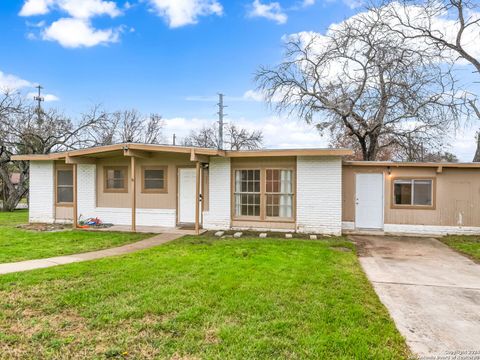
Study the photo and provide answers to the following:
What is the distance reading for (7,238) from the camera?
8.16 metres

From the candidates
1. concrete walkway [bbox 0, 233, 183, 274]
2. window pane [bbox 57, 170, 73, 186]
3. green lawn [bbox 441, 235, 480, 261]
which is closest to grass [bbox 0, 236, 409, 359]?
concrete walkway [bbox 0, 233, 183, 274]

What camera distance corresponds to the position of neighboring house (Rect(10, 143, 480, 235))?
923 cm

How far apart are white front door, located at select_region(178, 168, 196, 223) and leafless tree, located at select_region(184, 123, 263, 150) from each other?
18233mm

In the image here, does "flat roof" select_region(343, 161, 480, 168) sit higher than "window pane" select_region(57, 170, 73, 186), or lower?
higher

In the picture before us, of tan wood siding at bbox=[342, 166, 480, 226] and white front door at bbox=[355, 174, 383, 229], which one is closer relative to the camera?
tan wood siding at bbox=[342, 166, 480, 226]

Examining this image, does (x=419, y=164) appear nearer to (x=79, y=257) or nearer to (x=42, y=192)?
(x=79, y=257)

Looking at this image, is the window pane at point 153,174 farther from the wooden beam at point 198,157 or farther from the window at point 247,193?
the window at point 247,193

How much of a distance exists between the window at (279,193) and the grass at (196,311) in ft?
12.5

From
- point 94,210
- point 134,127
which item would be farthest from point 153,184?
point 134,127

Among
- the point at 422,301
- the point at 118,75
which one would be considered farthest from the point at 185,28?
the point at 422,301

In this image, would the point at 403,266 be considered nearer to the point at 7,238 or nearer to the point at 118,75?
the point at 7,238

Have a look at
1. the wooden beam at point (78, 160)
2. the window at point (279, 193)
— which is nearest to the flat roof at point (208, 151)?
Answer: the wooden beam at point (78, 160)

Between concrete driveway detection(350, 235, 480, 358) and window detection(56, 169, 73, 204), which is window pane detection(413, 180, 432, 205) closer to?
concrete driveway detection(350, 235, 480, 358)

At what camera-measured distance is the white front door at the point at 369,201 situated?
9.67m
